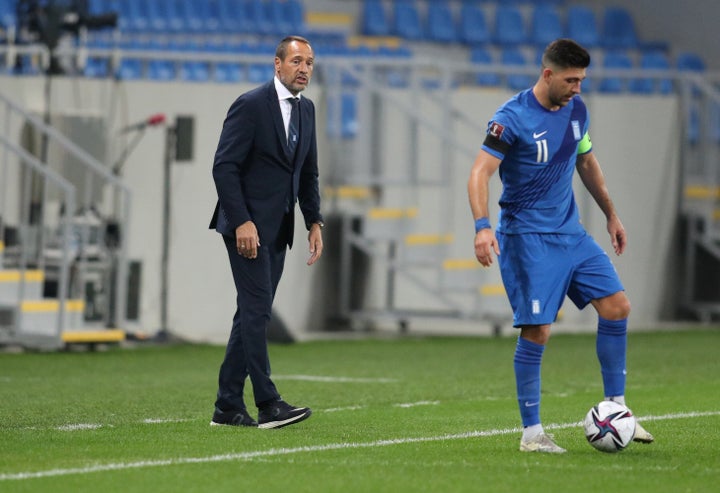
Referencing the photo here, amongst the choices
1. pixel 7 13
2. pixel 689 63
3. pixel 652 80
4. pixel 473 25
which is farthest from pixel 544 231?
pixel 473 25

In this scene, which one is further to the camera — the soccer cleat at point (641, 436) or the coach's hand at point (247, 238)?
the coach's hand at point (247, 238)

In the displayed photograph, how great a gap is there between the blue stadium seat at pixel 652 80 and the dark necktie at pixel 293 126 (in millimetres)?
13735

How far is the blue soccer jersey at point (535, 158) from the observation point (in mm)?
6469

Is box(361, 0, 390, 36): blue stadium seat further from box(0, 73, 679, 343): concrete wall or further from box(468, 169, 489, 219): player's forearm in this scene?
box(468, 169, 489, 219): player's forearm

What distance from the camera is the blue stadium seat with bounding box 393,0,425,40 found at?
23.4 m

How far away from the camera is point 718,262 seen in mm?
18922

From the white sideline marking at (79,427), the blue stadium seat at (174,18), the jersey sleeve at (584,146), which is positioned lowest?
the white sideline marking at (79,427)

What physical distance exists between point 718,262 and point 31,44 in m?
8.92

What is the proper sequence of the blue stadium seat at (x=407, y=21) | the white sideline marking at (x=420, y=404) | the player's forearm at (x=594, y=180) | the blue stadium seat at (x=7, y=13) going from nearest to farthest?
the player's forearm at (x=594, y=180) < the white sideline marking at (x=420, y=404) < the blue stadium seat at (x=7, y=13) < the blue stadium seat at (x=407, y=21)

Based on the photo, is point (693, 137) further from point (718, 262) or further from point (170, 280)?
point (170, 280)

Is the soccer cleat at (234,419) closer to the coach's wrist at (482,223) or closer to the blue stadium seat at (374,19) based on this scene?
the coach's wrist at (482,223)

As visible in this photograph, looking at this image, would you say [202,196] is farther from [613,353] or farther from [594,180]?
[613,353]

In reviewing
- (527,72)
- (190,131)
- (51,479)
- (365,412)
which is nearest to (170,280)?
(190,131)

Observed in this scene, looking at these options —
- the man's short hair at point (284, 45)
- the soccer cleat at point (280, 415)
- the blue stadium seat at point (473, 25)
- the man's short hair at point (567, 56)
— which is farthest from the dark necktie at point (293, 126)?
the blue stadium seat at point (473, 25)
